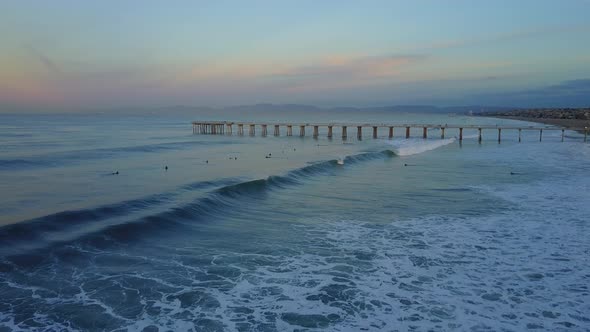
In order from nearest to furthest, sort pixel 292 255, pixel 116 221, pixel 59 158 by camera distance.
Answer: pixel 292 255, pixel 116 221, pixel 59 158

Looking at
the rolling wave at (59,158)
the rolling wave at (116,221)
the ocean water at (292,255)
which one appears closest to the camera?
the ocean water at (292,255)

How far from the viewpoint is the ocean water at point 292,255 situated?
24.1 ft

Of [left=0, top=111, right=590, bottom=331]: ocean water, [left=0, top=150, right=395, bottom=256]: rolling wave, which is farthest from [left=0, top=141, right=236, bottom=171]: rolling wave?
[left=0, top=150, right=395, bottom=256]: rolling wave

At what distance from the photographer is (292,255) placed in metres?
10.6

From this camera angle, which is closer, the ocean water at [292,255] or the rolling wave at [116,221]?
the ocean water at [292,255]

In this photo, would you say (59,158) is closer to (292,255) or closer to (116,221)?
(116,221)

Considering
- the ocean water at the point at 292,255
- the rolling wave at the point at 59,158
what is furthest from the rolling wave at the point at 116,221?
the rolling wave at the point at 59,158

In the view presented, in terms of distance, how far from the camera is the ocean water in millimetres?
7359

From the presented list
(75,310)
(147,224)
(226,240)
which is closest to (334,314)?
(75,310)

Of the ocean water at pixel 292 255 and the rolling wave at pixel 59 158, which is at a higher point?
the rolling wave at pixel 59 158

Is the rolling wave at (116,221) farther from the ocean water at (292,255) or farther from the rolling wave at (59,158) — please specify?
the rolling wave at (59,158)

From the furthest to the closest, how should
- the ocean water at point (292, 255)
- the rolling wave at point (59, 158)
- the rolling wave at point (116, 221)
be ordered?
1. the rolling wave at point (59, 158)
2. the rolling wave at point (116, 221)
3. the ocean water at point (292, 255)

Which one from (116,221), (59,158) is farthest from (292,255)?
(59,158)

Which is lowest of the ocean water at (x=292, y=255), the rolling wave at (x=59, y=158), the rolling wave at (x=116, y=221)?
the ocean water at (x=292, y=255)
